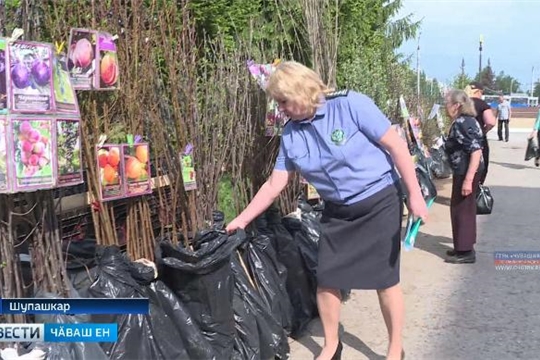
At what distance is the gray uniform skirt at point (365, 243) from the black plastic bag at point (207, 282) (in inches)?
21.7

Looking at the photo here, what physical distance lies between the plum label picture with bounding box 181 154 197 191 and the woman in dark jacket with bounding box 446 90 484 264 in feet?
9.95

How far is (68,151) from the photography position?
2.68 metres

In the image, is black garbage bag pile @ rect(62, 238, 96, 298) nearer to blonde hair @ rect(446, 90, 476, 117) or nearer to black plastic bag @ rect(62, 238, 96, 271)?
black plastic bag @ rect(62, 238, 96, 271)

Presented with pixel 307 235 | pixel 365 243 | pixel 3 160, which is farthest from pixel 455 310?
pixel 3 160

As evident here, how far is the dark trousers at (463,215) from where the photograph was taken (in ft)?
19.4

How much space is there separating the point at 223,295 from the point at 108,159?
0.92 metres

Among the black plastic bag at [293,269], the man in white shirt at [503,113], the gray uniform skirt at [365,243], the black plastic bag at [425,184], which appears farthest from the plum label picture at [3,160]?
the man in white shirt at [503,113]

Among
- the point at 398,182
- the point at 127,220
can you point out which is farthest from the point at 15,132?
the point at 398,182

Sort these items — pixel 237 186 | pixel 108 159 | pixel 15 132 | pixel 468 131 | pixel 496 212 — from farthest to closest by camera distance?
pixel 496 212, pixel 468 131, pixel 237 186, pixel 108 159, pixel 15 132

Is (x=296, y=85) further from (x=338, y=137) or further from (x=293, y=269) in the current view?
(x=293, y=269)

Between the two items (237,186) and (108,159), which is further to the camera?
(237,186)

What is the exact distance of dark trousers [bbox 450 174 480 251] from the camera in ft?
19.4

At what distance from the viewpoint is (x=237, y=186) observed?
4.46m

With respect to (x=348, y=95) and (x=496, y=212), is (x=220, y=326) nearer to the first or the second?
(x=348, y=95)
